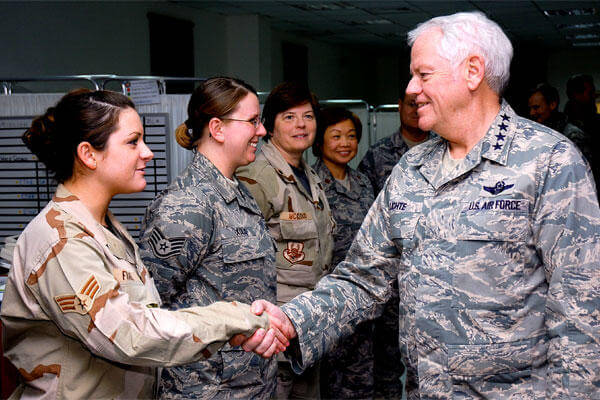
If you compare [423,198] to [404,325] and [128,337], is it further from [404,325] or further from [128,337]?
[128,337]

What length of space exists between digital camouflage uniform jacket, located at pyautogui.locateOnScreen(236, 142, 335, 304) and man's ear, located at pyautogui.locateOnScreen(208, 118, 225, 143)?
53 centimetres

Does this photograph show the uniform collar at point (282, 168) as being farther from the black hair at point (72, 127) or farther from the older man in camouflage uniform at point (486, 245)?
the black hair at point (72, 127)

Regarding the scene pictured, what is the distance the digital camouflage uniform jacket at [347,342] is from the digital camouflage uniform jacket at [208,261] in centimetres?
112

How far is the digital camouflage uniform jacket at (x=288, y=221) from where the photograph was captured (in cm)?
285

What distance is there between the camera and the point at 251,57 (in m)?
10.5

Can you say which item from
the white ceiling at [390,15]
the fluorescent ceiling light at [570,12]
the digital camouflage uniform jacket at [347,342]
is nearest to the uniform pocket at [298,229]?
the digital camouflage uniform jacket at [347,342]

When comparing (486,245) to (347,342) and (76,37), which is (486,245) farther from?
(76,37)

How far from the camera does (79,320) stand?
149 centimetres

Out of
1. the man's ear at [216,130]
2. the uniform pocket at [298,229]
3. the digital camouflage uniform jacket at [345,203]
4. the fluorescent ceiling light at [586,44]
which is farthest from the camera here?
the fluorescent ceiling light at [586,44]

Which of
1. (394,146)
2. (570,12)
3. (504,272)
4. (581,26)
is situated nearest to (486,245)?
(504,272)

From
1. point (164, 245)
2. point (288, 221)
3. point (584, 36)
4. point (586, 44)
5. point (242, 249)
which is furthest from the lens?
point (586, 44)

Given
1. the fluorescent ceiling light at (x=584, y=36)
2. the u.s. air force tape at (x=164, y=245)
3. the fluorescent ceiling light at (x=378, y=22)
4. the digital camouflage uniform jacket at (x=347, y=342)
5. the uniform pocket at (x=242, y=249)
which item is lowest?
the digital camouflage uniform jacket at (x=347, y=342)

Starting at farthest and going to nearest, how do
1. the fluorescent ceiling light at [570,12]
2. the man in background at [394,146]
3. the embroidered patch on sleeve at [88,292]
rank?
the fluorescent ceiling light at [570,12]
the man in background at [394,146]
the embroidered patch on sleeve at [88,292]

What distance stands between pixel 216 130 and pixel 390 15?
9.30 m
